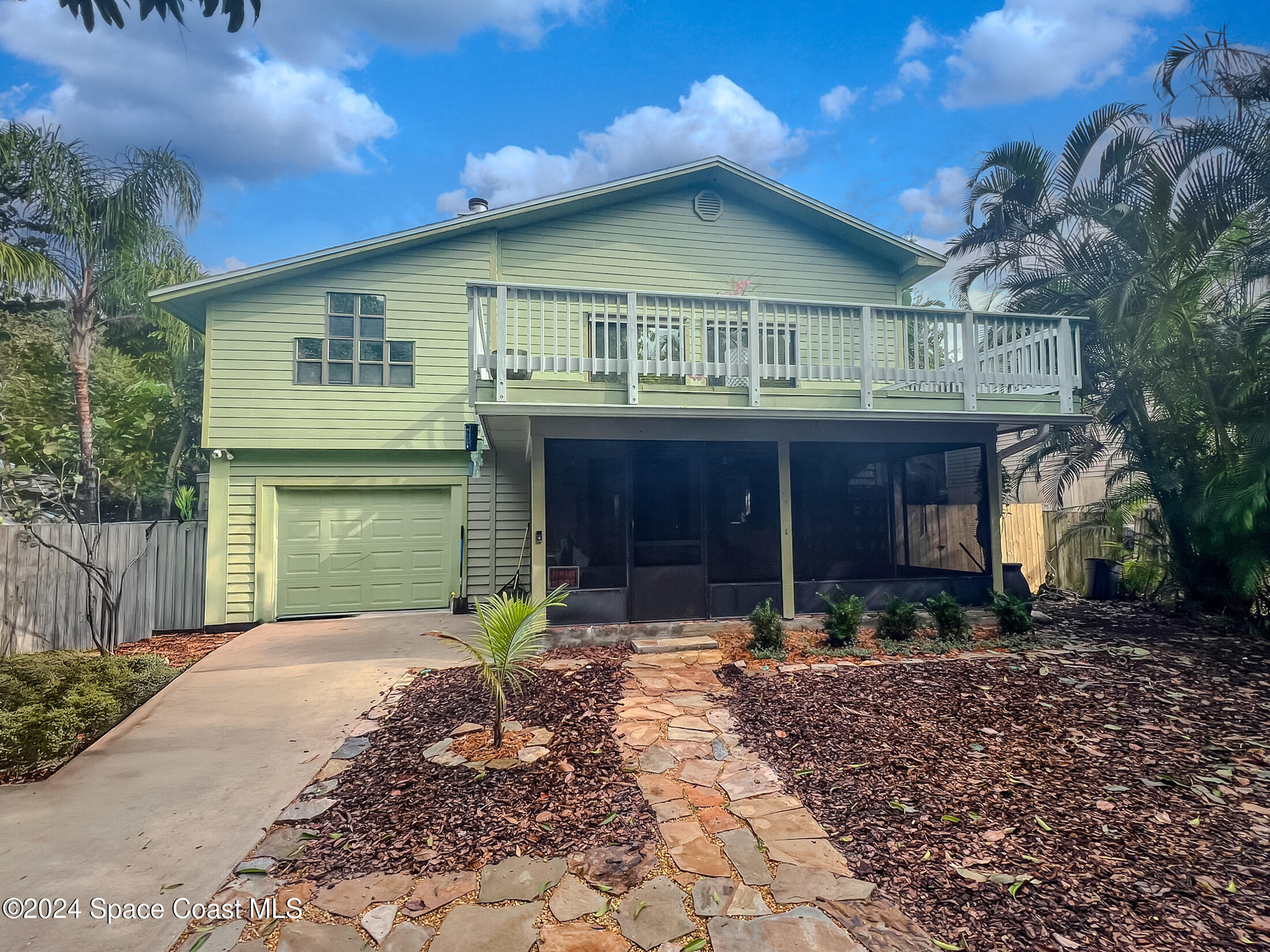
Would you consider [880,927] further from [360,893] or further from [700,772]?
[360,893]

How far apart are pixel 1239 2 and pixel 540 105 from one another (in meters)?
16.6

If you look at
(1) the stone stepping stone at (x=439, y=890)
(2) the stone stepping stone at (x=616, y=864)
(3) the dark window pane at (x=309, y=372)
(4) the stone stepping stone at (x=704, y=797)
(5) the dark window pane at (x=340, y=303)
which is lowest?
(1) the stone stepping stone at (x=439, y=890)

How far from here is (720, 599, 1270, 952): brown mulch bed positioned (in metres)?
2.19

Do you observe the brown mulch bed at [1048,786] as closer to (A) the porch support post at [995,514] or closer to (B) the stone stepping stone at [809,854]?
(B) the stone stepping stone at [809,854]

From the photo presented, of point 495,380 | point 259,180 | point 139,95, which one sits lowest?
point 495,380

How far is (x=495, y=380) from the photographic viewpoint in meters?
5.88

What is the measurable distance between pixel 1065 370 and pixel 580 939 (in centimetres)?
720

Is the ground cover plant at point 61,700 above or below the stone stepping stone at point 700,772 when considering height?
above

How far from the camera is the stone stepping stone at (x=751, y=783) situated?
10.4 ft

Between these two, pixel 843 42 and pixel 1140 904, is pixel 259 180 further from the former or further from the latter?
pixel 1140 904

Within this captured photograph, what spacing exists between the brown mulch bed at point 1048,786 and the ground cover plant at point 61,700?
4412 mm

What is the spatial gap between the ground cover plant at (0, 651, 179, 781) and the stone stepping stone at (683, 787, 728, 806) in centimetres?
377

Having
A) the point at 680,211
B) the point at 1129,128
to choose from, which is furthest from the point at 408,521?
the point at 1129,128

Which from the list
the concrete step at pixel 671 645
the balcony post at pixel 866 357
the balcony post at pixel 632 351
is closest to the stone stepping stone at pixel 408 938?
the concrete step at pixel 671 645
